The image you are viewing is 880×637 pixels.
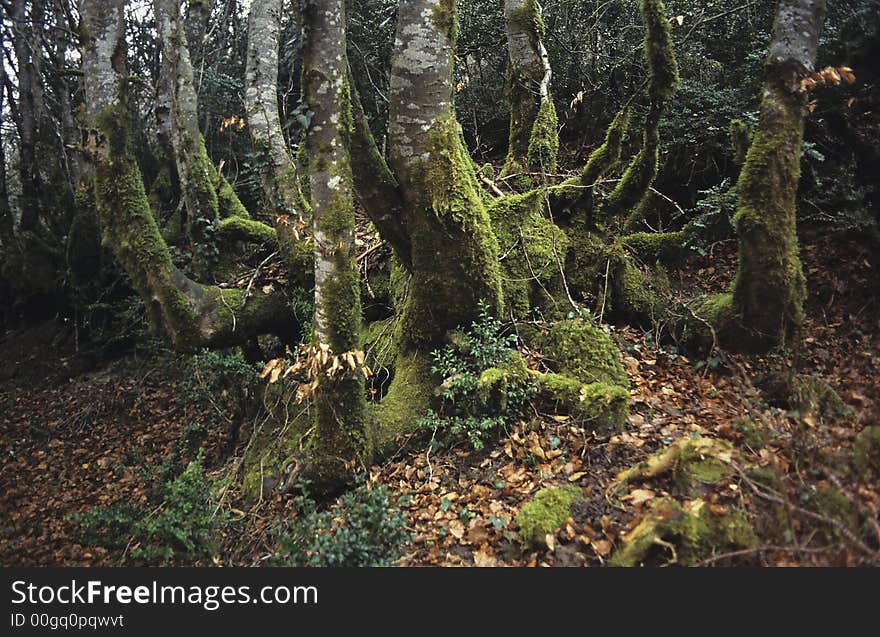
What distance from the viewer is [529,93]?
22.6 feet

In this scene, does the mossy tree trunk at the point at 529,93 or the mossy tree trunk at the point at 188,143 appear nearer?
the mossy tree trunk at the point at 529,93

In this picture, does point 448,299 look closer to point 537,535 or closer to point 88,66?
point 537,535

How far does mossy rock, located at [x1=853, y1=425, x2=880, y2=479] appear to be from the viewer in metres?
2.92

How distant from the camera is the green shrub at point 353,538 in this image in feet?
11.0

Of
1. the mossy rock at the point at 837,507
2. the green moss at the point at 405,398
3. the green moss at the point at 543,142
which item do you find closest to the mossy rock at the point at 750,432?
the mossy rock at the point at 837,507

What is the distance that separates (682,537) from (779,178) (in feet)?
10.4

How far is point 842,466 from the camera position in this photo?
285 cm

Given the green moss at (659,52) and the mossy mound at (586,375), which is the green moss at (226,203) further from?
the green moss at (659,52)

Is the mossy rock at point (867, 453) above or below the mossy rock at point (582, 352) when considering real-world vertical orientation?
below

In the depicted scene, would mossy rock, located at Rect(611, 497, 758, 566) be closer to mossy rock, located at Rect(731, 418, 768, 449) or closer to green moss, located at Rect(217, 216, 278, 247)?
mossy rock, located at Rect(731, 418, 768, 449)

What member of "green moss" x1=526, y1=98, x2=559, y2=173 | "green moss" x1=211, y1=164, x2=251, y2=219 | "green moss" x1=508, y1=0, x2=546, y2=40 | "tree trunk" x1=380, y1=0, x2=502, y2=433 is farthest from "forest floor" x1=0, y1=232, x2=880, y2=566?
"green moss" x1=508, y1=0, x2=546, y2=40

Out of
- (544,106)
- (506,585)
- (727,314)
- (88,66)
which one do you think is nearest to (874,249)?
(727,314)

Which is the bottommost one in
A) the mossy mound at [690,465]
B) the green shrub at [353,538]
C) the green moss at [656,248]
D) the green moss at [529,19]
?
the green shrub at [353,538]

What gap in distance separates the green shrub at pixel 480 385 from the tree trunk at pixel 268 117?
3278 millimetres
